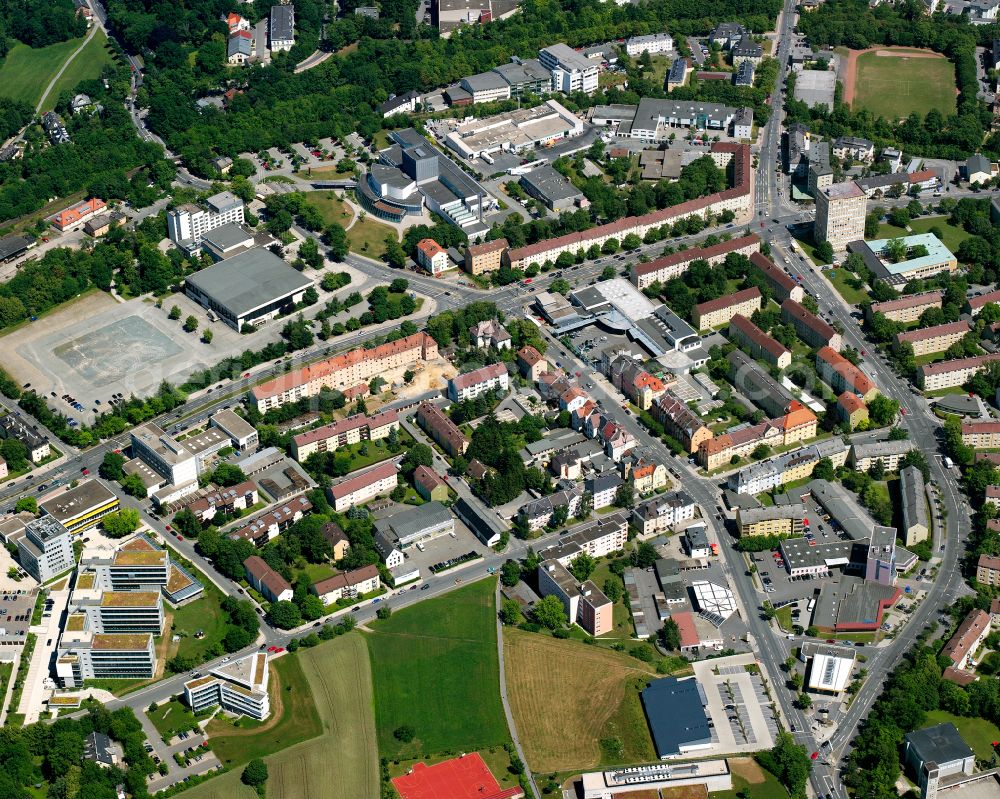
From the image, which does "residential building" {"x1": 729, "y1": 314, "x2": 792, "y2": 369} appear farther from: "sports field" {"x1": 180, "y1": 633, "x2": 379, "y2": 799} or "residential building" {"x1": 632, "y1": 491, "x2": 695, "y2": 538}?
"sports field" {"x1": 180, "y1": 633, "x2": 379, "y2": 799}

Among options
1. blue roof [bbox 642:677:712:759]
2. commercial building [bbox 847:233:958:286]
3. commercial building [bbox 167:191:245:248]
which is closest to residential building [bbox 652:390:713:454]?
blue roof [bbox 642:677:712:759]

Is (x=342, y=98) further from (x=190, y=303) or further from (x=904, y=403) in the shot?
(x=904, y=403)

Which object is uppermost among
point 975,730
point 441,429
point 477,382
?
point 477,382

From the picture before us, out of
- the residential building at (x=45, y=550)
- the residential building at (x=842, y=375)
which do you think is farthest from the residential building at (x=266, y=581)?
the residential building at (x=842, y=375)

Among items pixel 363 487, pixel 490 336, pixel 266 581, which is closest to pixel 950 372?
pixel 490 336

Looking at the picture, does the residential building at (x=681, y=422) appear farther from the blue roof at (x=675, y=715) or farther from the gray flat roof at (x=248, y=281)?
the gray flat roof at (x=248, y=281)

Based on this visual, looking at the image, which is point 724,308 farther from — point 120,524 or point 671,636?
point 120,524
